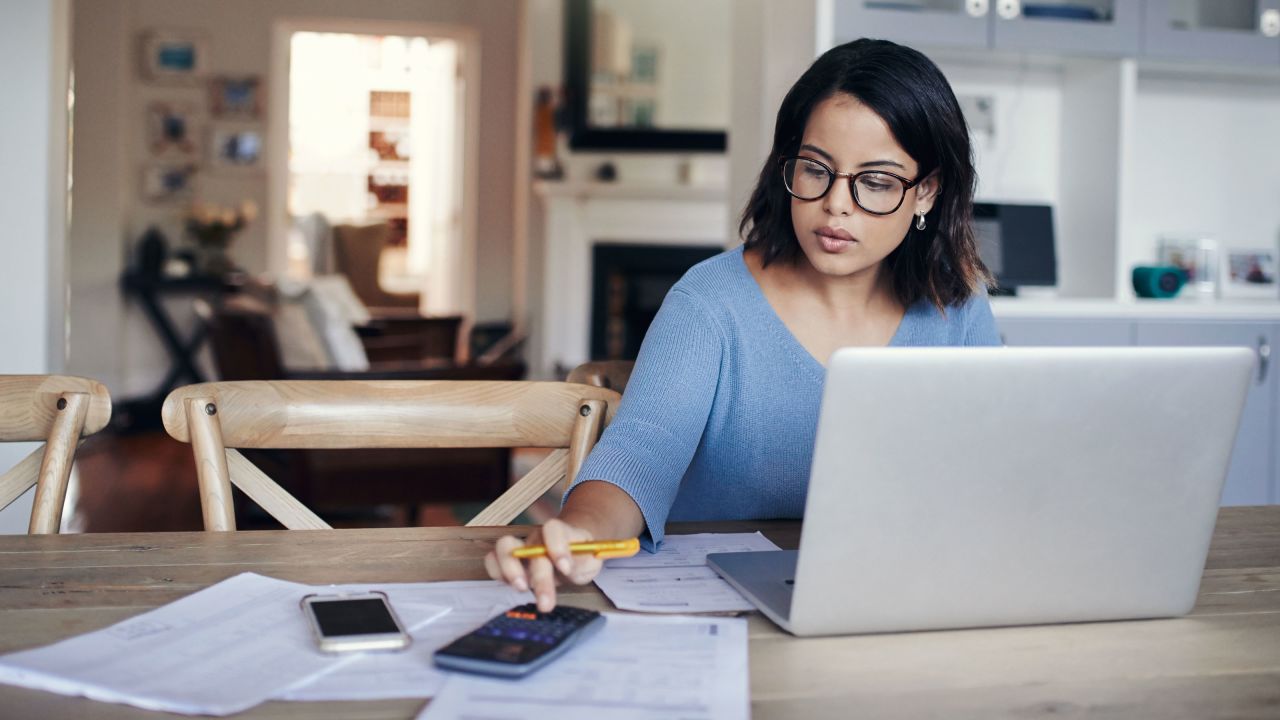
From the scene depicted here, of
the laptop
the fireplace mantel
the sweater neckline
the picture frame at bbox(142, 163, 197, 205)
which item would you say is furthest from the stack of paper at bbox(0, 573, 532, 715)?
the picture frame at bbox(142, 163, 197, 205)

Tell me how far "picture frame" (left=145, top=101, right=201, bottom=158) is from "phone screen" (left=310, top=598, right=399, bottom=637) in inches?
272

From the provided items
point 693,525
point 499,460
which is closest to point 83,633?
point 693,525

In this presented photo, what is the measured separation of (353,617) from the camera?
2.79ft

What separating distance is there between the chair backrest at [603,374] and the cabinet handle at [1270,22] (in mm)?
2722

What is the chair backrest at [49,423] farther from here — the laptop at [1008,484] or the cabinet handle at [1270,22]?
the cabinet handle at [1270,22]

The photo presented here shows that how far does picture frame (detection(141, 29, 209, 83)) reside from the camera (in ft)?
23.2

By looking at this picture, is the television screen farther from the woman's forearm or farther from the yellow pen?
the yellow pen

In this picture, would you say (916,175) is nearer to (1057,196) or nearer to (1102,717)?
(1102,717)

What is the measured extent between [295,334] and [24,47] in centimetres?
139

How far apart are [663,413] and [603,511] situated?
192 millimetres

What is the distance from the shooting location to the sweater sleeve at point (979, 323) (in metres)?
1.56

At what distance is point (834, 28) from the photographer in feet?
9.98

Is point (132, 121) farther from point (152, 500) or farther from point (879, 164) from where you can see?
point (879, 164)

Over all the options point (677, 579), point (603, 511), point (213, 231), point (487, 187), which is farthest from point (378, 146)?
point (677, 579)
